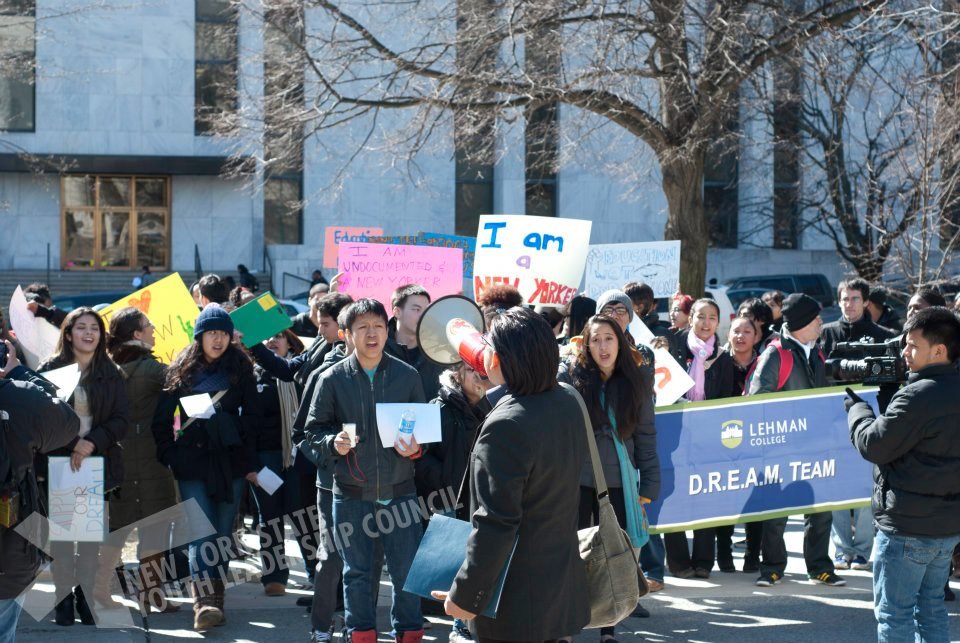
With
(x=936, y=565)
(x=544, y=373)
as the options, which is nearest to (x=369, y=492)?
(x=544, y=373)

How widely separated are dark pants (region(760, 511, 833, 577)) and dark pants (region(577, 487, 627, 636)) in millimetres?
1879

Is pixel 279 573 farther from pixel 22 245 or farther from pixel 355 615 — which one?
pixel 22 245

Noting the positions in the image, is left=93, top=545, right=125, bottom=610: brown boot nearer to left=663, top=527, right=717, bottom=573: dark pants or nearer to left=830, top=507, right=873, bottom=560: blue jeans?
left=663, top=527, right=717, bottom=573: dark pants

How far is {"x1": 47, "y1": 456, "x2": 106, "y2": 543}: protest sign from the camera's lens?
21.1 feet

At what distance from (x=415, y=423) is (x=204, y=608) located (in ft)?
6.36

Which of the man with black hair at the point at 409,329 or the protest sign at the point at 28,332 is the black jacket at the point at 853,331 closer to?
the man with black hair at the point at 409,329

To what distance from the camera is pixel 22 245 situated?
34.8 m

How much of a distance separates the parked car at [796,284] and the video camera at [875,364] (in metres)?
22.7

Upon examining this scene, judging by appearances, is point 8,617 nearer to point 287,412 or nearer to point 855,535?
point 287,412

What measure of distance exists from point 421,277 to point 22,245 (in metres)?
28.6

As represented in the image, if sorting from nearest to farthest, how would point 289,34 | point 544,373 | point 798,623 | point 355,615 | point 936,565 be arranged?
point 544,373 < point 936,565 < point 355,615 < point 798,623 < point 289,34

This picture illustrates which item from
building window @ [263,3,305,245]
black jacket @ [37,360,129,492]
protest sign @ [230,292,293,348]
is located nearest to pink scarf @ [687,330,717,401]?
protest sign @ [230,292,293,348]

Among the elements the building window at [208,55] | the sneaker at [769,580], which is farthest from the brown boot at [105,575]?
the building window at [208,55]

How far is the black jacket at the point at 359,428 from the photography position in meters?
5.90
